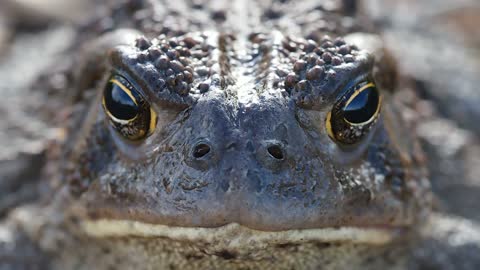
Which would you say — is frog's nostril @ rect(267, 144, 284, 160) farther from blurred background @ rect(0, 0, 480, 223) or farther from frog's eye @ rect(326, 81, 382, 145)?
blurred background @ rect(0, 0, 480, 223)

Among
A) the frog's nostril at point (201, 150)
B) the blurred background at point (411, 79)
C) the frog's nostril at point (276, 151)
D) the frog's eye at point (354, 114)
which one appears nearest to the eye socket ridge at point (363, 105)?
the frog's eye at point (354, 114)

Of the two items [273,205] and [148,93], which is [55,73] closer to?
[148,93]

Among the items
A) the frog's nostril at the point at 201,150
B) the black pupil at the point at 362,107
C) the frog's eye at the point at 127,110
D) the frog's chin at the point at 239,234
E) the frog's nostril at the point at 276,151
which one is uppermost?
the black pupil at the point at 362,107

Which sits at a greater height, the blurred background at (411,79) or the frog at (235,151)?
the blurred background at (411,79)

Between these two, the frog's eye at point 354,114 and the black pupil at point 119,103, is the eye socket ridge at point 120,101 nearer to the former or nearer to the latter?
the black pupil at point 119,103

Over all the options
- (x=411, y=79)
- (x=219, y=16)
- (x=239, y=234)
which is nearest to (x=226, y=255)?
(x=239, y=234)

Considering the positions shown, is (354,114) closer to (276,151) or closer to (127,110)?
(276,151)
